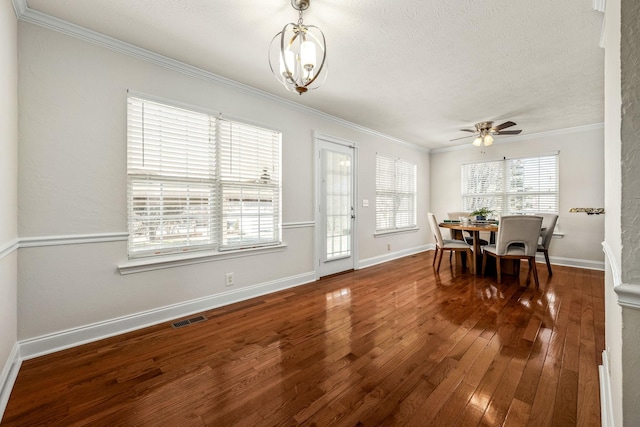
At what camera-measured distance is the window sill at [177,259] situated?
2.44 metres

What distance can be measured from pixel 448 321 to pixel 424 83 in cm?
259

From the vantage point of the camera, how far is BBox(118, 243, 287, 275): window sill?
2.44 meters

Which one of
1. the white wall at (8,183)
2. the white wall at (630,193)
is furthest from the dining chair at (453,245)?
the white wall at (8,183)

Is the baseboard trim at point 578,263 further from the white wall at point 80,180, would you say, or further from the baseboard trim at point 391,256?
the white wall at point 80,180

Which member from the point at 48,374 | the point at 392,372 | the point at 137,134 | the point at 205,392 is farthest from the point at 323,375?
the point at 137,134

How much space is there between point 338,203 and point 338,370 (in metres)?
2.88

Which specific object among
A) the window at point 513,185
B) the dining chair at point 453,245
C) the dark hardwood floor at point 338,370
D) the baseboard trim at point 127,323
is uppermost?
the window at point 513,185

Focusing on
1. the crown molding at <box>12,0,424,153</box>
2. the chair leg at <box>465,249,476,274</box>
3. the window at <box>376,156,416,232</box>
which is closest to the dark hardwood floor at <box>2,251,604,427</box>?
the chair leg at <box>465,249,476,274</box>

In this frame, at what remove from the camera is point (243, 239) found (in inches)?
128

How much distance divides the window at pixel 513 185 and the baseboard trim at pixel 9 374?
695 cm

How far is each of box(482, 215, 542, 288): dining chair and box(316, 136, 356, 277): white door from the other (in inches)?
84.4

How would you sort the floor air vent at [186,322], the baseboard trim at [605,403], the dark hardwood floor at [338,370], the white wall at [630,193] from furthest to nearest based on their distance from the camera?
the floor air vent at [186,322] → the dark hardwood floor at [338,370] → the baseboard trim at [605,403] → the white wall at [630,193]

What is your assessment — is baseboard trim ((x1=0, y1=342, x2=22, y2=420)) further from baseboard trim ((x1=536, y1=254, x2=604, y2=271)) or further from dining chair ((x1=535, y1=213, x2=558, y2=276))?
baseboard trim ((x1=536, y1=254, x2=604, y2=271))

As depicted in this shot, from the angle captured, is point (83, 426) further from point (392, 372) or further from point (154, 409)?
point (392, 372)
